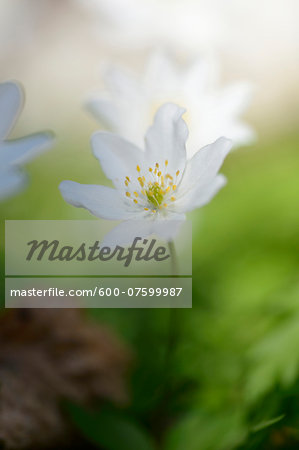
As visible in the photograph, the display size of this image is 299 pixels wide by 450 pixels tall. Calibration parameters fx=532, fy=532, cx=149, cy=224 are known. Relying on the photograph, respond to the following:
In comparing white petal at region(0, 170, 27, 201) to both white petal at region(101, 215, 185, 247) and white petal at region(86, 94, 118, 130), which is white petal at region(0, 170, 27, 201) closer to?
white petal at region(101, 215, 185, 247)

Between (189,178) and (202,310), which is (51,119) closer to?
(202,310)

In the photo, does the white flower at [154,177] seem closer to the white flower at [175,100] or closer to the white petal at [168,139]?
the white petal at [168,139]

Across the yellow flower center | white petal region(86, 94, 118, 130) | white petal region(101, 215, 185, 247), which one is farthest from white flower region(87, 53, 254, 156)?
white petal region(101, 215, 185, 247)

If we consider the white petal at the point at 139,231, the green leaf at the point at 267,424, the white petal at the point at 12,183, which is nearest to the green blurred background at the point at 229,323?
the green leaf at the point at 267,424

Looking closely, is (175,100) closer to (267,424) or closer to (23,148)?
(23,148)

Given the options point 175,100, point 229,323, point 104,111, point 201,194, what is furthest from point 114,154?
point 229,323

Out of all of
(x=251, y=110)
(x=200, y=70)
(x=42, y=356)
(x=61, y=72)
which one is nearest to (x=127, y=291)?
(x=42, y=356)
